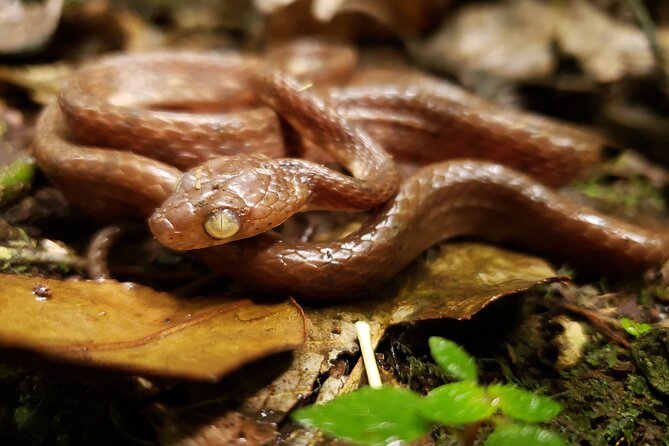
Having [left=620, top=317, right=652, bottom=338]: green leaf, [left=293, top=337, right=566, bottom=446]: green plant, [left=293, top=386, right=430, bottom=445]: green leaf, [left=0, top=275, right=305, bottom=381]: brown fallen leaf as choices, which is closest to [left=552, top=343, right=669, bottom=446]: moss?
[left=620, top=317, right=652, bottom=338]: green leaf

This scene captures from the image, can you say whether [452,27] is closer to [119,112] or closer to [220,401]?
[119,112]

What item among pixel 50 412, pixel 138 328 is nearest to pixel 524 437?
pixel 138 328

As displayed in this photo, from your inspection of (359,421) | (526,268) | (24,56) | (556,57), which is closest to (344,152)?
(526,268)

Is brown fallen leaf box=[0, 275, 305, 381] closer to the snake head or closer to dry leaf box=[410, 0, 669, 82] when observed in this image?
the snake head

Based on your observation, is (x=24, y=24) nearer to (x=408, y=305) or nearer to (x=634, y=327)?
(x=408, y=305)

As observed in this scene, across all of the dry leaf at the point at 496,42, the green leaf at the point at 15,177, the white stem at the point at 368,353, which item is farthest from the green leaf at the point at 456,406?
the dry leaf at the point at 496,42
